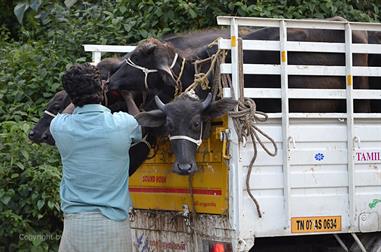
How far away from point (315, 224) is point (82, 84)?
192 centimetres

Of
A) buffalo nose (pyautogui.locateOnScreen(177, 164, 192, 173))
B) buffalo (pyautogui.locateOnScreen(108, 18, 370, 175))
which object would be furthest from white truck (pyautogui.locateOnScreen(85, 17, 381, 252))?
buffalo nose (pyautogui.locateOnScreen(177, 164, 192, 173))

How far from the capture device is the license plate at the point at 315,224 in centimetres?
545

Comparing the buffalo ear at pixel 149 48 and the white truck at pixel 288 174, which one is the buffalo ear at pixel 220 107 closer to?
the white truck at pixel 288 174

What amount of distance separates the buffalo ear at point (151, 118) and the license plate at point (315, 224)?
111 centimetres

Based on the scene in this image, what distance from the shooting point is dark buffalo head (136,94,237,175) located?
17.3 feet

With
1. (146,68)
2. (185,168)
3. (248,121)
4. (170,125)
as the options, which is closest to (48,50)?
(146,68)

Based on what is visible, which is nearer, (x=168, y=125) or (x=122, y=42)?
(x=168, y=125)

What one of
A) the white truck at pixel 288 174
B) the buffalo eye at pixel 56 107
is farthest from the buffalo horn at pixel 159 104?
the buffalo eye at pixel 56 107

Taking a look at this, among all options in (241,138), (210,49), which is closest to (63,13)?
(210,49)

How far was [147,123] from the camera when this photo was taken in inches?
214

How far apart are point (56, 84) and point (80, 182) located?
481cm

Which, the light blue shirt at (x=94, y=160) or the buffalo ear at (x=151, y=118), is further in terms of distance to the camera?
the buffalo ear at (x=151, y=118)

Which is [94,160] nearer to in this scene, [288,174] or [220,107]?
[220,107]

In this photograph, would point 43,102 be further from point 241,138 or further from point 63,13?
point 241,138
